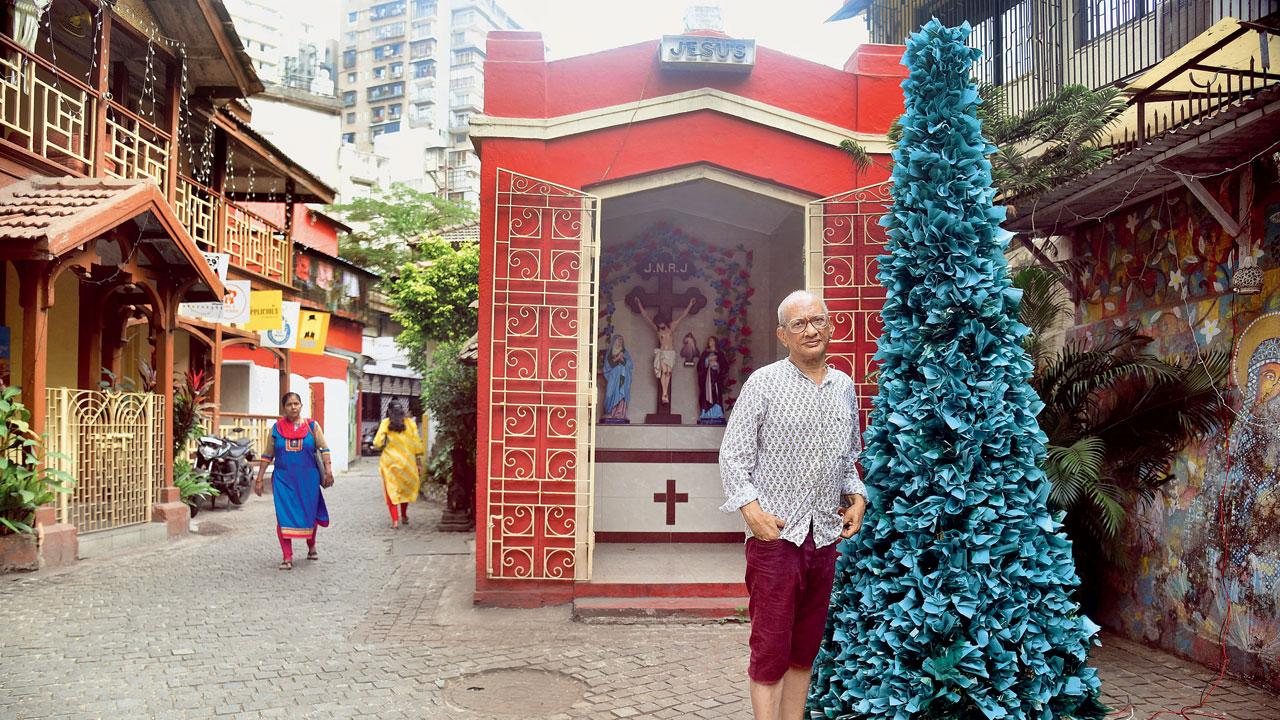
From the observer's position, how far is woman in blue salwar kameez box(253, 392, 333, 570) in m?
9.45

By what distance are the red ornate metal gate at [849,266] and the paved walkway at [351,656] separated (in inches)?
96.8

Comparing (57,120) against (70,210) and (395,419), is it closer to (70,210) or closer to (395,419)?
(70,210)

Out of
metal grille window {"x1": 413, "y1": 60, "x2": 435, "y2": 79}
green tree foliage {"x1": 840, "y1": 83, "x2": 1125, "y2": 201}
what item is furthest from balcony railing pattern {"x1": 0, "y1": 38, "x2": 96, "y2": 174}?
metal grille window {"x1": 413, "y1": 60, "x2": 435, "y2": 79}

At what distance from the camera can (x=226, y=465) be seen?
15.4 meters

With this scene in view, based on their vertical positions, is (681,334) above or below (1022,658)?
above

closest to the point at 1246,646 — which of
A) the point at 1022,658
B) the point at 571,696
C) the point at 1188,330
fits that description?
the point at 1188,330

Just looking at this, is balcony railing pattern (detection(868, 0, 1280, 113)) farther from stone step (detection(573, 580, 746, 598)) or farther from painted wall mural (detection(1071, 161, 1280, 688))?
stone step (detection(573, 580, 746, 598))

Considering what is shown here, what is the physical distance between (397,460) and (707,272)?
5.51m

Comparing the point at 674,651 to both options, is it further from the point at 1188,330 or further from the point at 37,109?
the point at 37,109

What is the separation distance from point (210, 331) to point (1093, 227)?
17.7 meters

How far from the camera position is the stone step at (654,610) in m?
7.08

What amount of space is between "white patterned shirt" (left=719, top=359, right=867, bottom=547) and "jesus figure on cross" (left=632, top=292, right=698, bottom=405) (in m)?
6.01

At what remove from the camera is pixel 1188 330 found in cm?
577

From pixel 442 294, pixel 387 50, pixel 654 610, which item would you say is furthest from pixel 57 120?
pixel 387 50
